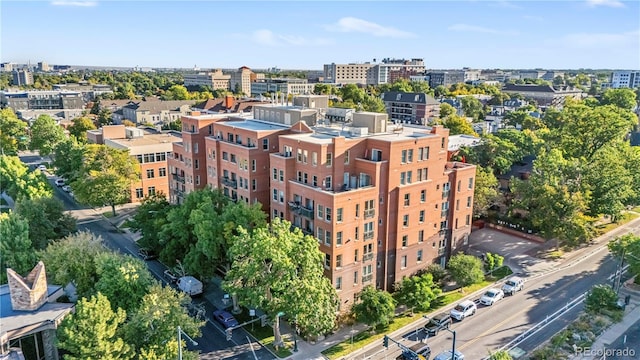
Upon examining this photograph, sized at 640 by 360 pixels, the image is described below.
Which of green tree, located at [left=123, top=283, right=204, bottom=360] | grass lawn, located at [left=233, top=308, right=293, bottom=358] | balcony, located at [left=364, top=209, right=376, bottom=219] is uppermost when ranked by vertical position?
balcony, located at [left=364, top=209, right=376, bottom=219]

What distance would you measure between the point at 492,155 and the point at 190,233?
193 feet

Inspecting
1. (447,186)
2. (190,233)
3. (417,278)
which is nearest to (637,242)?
(447,186)

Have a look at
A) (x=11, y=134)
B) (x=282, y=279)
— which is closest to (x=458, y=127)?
(x=282, y=279)

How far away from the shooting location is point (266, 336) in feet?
152

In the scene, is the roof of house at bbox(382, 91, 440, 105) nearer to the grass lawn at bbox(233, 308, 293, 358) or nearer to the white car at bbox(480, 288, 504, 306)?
the white car at bbox(480, 288, 504, 306)

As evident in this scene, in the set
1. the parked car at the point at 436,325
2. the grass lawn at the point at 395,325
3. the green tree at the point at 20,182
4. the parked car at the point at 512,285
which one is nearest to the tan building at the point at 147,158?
the green tree at the point at 20,182

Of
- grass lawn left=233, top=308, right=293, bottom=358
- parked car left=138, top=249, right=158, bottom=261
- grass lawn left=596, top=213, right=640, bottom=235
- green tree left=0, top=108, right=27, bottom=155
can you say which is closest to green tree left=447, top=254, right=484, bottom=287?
grass lawn left=233, top=308, right=293, bottom=358

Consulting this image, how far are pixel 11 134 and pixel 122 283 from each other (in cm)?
10921

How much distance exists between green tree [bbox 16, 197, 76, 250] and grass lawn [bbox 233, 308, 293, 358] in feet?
91.0

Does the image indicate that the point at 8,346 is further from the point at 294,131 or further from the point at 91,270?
the point at 294,131

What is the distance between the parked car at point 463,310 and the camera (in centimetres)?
4928

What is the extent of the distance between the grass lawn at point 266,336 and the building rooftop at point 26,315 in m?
17.1

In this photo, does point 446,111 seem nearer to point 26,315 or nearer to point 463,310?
point 463,310

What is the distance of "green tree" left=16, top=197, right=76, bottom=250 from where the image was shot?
194ft
